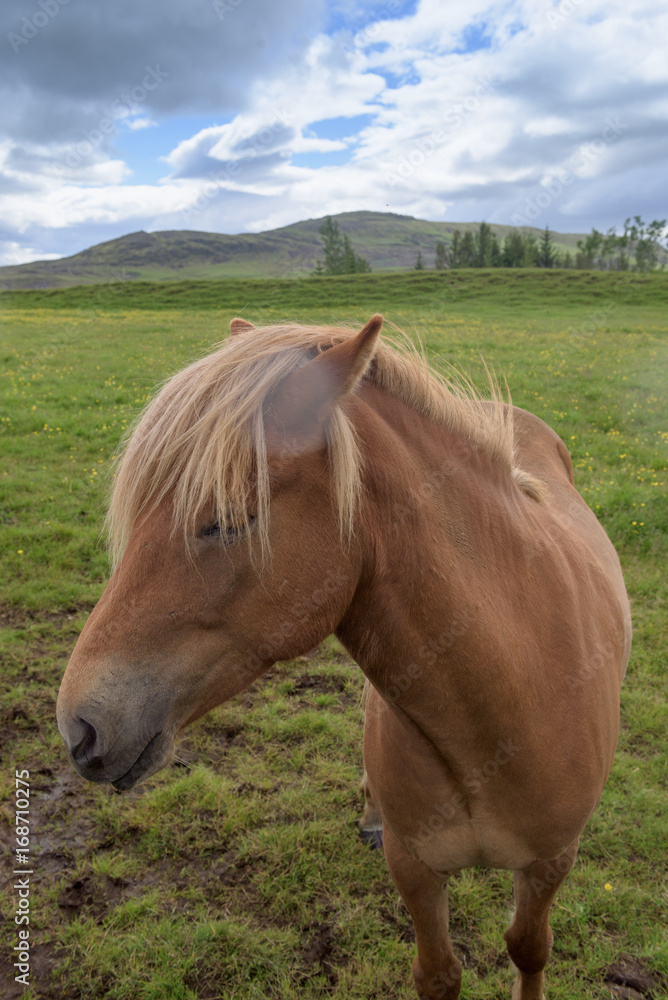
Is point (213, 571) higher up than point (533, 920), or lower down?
higher up

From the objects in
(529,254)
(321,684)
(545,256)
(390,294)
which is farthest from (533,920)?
(545,256)

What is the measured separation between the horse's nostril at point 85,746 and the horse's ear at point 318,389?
33.6 inches

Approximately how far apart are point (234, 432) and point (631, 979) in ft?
10.9

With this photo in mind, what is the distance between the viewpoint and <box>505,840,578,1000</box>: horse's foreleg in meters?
2.21

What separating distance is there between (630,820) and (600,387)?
1097 cm

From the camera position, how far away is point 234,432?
4.58 ft

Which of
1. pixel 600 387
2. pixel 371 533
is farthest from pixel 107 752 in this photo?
pixel 600 387

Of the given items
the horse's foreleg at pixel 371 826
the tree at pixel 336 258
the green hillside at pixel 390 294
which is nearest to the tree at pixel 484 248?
the tree at pixel 336 258

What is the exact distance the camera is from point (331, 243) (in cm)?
6719

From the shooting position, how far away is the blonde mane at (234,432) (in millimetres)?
1364

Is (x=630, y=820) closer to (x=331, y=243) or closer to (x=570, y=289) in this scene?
(x=570, y=289)

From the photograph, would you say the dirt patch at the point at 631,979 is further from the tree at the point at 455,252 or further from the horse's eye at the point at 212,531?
the tree at the point at 455,252

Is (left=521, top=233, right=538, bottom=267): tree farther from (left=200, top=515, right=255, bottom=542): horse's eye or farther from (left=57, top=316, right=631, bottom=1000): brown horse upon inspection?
(left=200, top=515, right=255, bottom=542): horse's eye

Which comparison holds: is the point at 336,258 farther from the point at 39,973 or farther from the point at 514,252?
the point at 39,973
